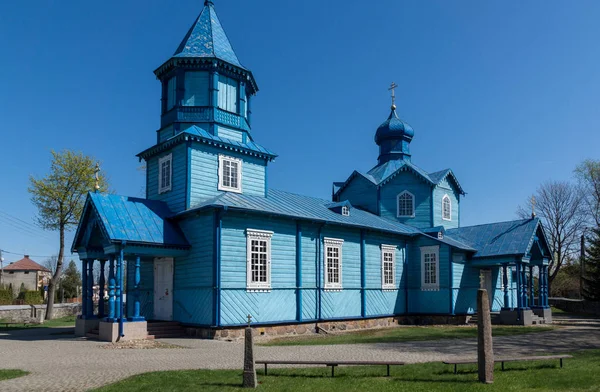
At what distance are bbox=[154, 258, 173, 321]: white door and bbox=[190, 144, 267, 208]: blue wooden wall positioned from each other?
8.56 feet

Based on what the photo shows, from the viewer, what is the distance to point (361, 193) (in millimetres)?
29297

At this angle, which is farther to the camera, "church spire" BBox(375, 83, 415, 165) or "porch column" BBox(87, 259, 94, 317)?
"church spire" BBox(375, 83, 415, 165)

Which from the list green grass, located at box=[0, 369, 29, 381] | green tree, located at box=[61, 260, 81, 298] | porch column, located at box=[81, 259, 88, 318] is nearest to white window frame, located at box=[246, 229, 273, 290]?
porch column, located at box=[81, 259, 88, 318]

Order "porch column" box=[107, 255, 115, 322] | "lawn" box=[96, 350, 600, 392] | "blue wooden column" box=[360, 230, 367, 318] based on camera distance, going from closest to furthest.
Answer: "lawn" box=[96, 350, 600, 392] → "porch column" box=[107, 255, 115, 322] → "blue wooden column" box=[360, 230, 367, 318]

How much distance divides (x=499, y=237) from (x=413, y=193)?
469cm

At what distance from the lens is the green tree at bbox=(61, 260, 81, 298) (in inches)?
2272

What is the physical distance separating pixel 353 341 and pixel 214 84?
10.5 metres

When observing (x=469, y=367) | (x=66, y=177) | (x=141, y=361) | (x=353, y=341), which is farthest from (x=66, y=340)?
(x=66, y=177)

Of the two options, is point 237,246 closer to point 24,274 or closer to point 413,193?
point 413,193

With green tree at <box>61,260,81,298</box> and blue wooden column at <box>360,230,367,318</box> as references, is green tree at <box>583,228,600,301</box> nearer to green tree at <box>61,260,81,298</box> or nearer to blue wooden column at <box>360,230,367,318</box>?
blue wooden column at <box>360,230,367,318</box>

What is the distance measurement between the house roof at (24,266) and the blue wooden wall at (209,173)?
6296 centimetres

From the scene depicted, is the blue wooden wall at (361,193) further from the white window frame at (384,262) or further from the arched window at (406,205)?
the white window frame at (384,262)

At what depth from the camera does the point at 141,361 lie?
41.9 ft

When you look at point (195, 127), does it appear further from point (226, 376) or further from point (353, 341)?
point (226, 376)
